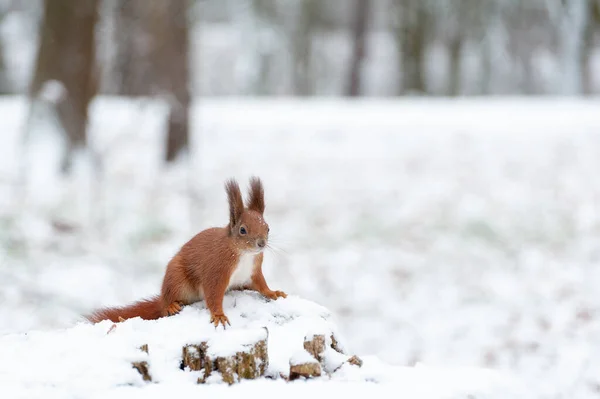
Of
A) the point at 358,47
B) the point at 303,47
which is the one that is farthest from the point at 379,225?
the point at 303,47

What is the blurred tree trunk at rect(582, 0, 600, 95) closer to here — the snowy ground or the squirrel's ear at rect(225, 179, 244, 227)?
the snowy ground

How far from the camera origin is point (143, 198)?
7867mm

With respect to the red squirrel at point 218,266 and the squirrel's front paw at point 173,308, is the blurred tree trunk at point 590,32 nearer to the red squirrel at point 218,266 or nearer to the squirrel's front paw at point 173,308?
the red squirrel at point 218,266

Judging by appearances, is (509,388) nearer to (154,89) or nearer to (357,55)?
(154,89)

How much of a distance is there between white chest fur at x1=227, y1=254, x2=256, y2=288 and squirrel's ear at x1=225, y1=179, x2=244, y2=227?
0.47ft

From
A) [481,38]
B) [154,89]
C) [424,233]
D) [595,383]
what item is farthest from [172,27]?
[481,38]

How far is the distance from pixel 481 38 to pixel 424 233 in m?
18.0

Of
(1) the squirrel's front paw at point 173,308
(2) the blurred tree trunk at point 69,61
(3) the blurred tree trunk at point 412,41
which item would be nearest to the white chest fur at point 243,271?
(1) the squirrel's front paw at point 173,308

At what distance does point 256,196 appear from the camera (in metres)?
2.62

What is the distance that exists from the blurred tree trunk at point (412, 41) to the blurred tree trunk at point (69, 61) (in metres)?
14.6

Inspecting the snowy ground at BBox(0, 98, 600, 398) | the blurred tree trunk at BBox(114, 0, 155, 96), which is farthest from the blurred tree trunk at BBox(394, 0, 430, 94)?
the blurred tree trunk at BBox(114, 0, 155, 96)

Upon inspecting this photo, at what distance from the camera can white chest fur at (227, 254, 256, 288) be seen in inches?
103

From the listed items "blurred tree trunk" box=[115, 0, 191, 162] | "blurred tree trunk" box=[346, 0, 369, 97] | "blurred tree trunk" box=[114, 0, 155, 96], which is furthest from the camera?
"blurred tree trunk" box=[346, 0, 369, 97]

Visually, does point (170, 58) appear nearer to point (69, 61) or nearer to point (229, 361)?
point (69, 61)
